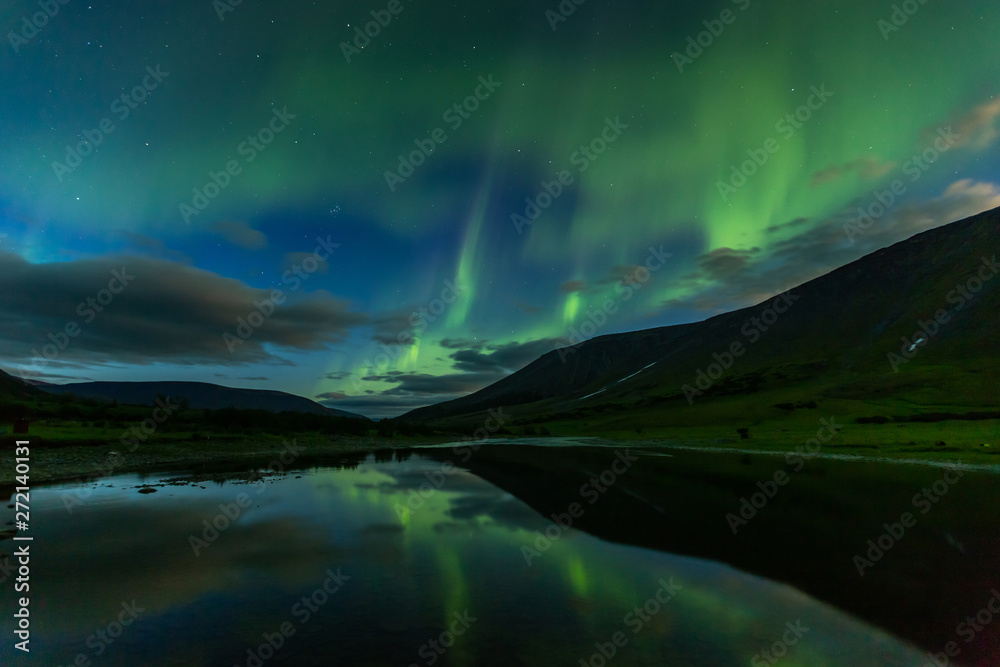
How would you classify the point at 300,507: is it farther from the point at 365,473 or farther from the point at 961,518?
the point at 961,518

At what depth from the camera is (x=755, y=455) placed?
6994 cm

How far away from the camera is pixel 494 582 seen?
17.0 metres

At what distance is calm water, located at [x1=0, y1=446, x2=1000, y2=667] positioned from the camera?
39.1 ft

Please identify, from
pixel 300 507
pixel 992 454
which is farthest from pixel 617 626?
pixel 992 454

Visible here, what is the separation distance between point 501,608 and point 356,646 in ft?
15.6

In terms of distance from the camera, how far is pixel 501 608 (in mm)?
14477

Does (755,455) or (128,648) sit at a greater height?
(128,648)

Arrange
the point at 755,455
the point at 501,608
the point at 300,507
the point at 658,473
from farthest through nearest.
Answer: the point at 755,455, the point at 658,473, the point at 300,507, the point at 501,608

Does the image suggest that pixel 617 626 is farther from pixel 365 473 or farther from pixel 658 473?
pixel 365 473

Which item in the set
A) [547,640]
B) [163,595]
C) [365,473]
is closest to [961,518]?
[547,640]

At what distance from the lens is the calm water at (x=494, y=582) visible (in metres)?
11.9

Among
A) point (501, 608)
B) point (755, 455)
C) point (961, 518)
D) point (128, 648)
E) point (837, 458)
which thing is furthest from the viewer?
point (755, 455)

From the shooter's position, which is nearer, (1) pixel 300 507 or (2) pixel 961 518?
(2) pixel 961 518

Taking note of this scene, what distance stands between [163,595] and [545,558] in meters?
14.6
